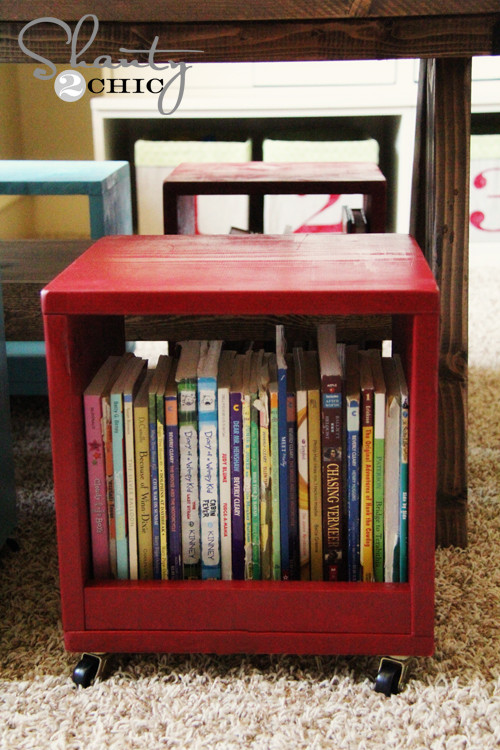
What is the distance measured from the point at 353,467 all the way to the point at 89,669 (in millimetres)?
351

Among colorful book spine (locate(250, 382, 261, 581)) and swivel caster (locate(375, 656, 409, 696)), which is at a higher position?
colorful book spine (locate(250, 382, 261, 581))

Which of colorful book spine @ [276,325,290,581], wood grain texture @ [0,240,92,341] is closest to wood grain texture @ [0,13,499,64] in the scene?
colorful book spine @ [276,325,290,581]

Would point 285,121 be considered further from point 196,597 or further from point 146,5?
point 196,597

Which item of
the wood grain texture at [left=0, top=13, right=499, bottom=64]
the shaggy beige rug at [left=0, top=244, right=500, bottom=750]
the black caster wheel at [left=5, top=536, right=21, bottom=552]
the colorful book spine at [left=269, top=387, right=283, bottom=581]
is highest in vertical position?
the wood grain texture at [left=0, top=13, right=499, bottom=64]

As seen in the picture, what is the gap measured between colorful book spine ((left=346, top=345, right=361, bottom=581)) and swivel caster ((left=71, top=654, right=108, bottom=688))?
0.28 metres

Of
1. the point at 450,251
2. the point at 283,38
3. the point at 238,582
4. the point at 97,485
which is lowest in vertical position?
the point at 238,582

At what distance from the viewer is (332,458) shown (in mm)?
935

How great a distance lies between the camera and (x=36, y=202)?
3121 mm

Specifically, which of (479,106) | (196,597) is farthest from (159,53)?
(479,106)

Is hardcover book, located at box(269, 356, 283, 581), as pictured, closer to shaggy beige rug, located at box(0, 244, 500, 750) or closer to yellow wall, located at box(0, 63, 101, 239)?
shaggy beige rug, located at box(0, 244, 500, 750)

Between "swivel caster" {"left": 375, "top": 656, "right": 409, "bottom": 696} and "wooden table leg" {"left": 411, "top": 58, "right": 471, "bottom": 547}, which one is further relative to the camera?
"wooden table leg" {"left": 411, "top": 58, "right": 471, "bottom": 547}

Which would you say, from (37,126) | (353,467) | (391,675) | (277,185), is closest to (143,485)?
(353,467)

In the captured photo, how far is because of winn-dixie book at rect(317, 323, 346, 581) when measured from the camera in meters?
0.91

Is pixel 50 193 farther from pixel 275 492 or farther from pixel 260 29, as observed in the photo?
pixel 275 492
